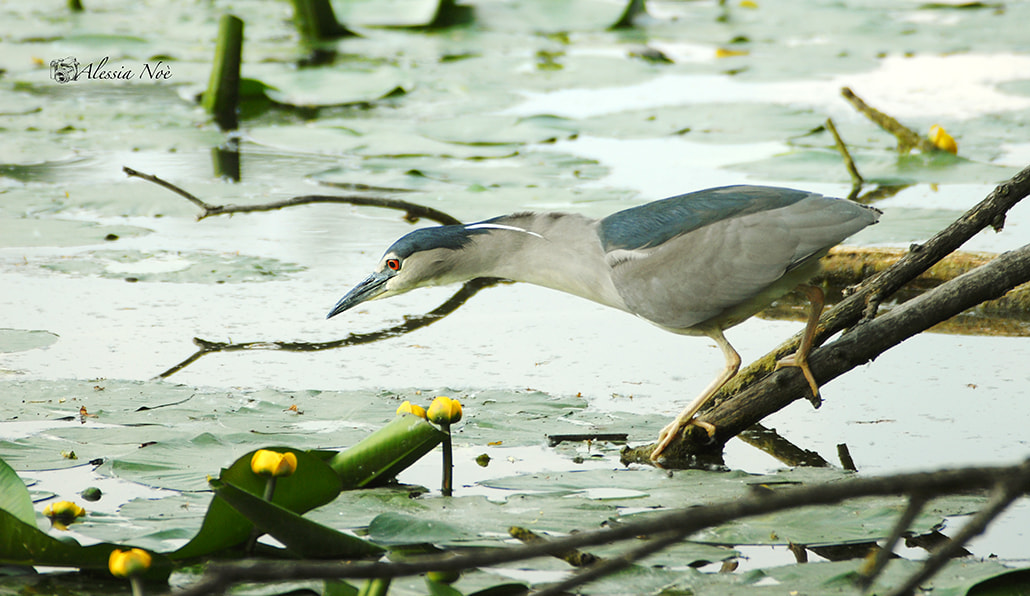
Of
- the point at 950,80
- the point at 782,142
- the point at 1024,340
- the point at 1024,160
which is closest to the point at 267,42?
the point at 782,142

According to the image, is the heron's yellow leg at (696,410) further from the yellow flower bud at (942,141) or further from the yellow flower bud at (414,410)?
the yellow flower bud at (942,141)

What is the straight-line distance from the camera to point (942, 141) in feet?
15.8

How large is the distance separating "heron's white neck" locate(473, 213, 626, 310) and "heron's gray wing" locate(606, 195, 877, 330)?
2.0 inches

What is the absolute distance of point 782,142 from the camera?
5234 mm

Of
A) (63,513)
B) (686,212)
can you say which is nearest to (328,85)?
(686,212)

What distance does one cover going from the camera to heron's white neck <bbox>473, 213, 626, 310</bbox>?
2.50 meters

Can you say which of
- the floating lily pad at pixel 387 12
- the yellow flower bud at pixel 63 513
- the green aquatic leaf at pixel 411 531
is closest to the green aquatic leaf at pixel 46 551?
the yellow flower bud at pixel 63 513

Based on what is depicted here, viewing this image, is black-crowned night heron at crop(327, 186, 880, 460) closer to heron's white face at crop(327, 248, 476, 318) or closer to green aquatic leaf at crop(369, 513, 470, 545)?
heron's white face at crop(327, 248, 476, 318)

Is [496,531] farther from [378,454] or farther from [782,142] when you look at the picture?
[782,142]

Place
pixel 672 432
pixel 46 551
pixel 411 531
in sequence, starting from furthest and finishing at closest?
pixel 672 432, pixel 411 531, pixel 46 551

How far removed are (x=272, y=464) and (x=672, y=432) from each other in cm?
93

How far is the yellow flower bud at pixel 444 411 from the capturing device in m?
2.05

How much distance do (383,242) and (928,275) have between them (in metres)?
1.94

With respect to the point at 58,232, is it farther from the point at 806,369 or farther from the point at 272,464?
the point at 806,369
